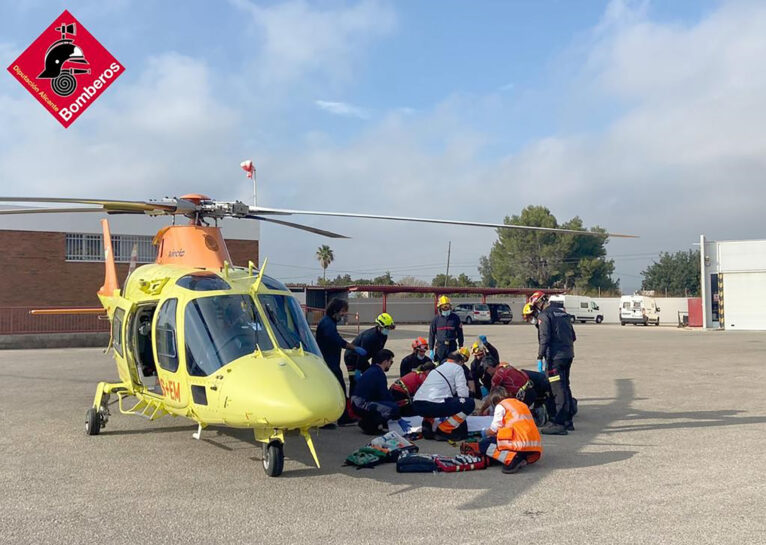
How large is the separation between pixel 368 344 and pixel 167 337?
3299 millimetres

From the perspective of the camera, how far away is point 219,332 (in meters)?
6.50

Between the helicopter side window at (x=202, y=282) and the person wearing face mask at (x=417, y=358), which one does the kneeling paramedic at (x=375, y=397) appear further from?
the helicopter side window at (x=202, y=282)

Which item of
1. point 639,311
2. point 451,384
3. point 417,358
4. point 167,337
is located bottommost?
point 451,384

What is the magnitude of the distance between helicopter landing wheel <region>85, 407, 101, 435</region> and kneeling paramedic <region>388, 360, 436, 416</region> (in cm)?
386

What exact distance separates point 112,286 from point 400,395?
16.7 feet

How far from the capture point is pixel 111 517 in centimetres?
516

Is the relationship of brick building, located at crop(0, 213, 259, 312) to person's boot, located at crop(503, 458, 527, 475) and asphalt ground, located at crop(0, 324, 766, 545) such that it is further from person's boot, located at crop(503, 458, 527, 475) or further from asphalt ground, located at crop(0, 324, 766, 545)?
person's boot, located at crop(503, 458, 527, 475)

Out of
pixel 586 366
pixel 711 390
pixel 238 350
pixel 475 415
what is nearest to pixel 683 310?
pixel 586 366

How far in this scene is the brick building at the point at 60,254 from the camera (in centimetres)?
2673

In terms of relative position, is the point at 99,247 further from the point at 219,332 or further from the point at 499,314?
the point at 499,314

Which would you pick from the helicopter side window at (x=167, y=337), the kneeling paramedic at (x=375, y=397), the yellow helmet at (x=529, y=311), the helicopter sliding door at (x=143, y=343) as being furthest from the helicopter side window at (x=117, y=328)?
the yellow helmet at (x=529, y=311)

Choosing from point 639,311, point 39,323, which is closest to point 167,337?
point 39,323

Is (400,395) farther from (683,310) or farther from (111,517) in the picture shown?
(683,310)

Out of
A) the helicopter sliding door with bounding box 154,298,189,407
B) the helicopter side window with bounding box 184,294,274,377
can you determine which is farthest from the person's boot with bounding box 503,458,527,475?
the helicopter sliding door with bounding box 154,298,189,407
